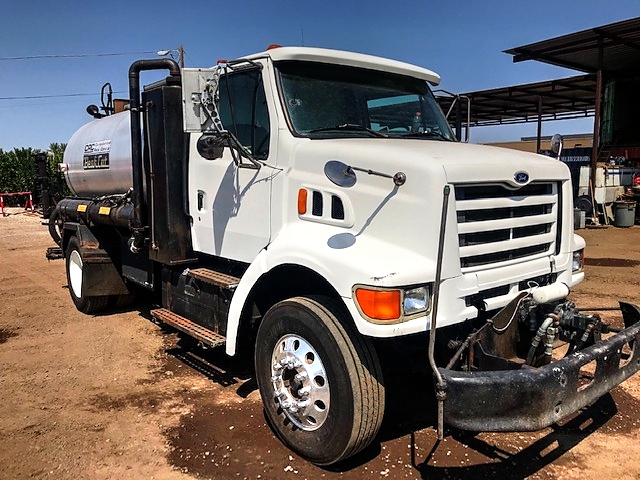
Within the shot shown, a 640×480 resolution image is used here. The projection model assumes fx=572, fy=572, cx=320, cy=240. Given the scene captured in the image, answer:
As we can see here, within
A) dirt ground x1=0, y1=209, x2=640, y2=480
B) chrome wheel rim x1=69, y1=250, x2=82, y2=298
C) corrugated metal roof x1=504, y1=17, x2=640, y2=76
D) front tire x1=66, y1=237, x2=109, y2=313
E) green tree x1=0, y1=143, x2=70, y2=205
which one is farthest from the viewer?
green tree x1=0, y1=143, x2=70, y2=205

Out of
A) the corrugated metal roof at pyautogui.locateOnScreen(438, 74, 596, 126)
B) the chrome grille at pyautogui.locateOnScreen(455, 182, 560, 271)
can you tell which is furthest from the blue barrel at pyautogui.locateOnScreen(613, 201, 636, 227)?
the chrome grille at pyautogui.locateOnScreen(455, 182, 560, 271)

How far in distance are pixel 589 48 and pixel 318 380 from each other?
16.6m

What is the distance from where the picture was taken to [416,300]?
125 inches

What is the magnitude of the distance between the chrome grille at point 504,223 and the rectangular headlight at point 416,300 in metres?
0.37

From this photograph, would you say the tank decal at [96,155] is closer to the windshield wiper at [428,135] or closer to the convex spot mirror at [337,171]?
the windshield wiper at [428,135]

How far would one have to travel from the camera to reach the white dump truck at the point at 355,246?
3.13m

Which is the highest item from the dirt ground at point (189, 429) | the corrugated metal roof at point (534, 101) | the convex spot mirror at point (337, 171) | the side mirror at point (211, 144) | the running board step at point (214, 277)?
the corrugated metal roof at point (534, 101)

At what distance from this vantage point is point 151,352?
19.1 feet

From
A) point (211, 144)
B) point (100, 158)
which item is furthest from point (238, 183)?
point (100, 158)

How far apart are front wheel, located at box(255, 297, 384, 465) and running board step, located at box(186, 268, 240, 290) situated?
26.7 inches

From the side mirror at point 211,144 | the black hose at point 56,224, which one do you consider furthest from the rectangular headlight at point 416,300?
the black hose at point 56,224

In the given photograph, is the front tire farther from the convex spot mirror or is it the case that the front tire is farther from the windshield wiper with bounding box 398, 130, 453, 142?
the convex spot mirror

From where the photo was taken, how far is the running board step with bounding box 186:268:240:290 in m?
4.43

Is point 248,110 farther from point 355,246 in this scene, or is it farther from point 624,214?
point 624,214
